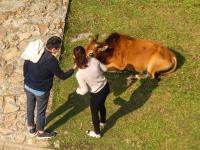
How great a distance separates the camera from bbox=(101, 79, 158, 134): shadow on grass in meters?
10.9

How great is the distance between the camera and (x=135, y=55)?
11.5 m

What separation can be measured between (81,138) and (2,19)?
15.2ft

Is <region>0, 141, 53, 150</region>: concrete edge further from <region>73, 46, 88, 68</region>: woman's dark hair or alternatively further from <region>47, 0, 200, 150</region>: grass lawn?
<region>73, 46, 88, 68</region>: woman's dark hair

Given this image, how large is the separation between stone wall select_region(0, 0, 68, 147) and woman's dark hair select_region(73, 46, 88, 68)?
246 cm

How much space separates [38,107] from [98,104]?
117 centimetres

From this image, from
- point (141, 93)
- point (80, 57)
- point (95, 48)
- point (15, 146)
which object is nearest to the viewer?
point (80, 57)

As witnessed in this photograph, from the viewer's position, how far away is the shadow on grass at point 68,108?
10.8m

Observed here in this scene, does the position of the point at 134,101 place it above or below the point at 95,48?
below

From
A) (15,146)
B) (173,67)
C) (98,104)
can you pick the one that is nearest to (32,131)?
(15,146)

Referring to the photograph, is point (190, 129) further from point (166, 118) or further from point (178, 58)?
point (178, 58)

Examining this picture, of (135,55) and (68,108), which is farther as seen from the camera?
(135,55)

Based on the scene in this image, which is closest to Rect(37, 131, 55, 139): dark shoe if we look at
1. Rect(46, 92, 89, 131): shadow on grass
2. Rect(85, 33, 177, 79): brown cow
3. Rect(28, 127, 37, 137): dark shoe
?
Rect(28, 127, 37, 137): dark shoe

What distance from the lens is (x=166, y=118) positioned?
10.9 metres

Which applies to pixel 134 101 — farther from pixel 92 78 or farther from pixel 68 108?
pixel 92 78
